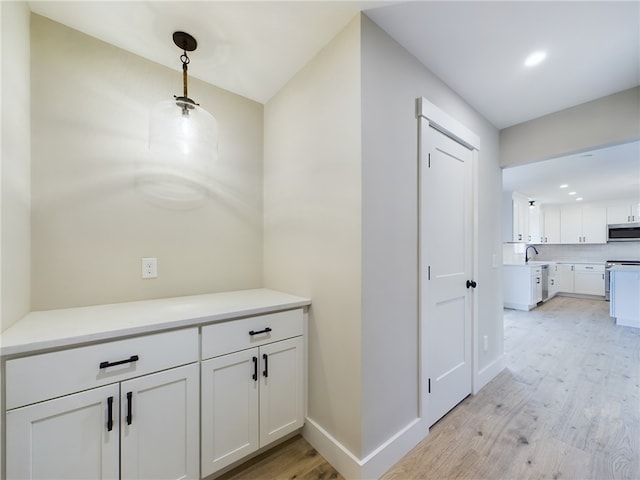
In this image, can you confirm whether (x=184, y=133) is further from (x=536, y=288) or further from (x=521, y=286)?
(x=536, y=288)

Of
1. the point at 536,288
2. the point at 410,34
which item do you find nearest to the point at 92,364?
the point at 410,34

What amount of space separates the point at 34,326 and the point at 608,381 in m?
4.25

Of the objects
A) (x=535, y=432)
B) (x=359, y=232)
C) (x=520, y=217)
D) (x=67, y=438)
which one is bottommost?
(x=535, y=432)

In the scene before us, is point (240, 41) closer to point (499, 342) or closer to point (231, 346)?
point (231, 346)

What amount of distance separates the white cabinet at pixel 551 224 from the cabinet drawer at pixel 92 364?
9497 mm

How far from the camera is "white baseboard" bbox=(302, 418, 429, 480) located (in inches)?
54.3

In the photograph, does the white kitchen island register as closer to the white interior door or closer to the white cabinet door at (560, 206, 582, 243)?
the white cabinet door at (560, 206, 582, 243)

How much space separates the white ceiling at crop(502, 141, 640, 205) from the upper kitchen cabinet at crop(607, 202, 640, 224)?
0.20m

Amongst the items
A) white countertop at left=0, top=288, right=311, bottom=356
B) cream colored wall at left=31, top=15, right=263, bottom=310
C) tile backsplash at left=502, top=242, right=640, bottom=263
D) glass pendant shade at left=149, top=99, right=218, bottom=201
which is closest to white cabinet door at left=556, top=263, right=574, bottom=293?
tile backsplash at left=502, top=242, right=640, bottom=263

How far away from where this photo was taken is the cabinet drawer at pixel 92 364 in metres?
0.94

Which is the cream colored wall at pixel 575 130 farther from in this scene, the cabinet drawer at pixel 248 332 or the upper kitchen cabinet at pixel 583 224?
the upper kitchen cabinet at pixel 583 224

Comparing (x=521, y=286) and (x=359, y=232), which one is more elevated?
(x=359, y=232)

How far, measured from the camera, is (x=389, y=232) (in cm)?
152

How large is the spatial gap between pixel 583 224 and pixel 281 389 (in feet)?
30.0
